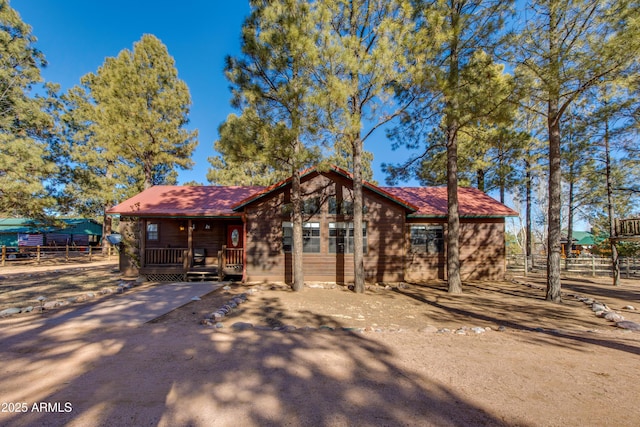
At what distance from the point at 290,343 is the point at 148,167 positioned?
17.2 m

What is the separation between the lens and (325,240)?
11.7 metres

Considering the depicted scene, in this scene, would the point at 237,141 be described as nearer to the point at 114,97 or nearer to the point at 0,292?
the point at 0,292

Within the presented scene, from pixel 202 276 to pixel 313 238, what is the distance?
16.1ft

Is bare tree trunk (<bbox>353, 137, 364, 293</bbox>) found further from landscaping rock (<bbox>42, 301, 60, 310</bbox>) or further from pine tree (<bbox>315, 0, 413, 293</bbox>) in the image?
landscaping rock (<bbox>42, 301, 60, 310</bbox>)

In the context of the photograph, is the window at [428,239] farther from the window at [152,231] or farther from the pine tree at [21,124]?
the pine tree at [21,124]

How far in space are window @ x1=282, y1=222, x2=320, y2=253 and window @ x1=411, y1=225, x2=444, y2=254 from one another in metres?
4.53

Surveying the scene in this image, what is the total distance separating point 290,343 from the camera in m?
4.78

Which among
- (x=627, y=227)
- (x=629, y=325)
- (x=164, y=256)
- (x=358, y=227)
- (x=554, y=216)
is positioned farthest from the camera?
(x=164, y=256)

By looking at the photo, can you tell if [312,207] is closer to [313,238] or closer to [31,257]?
[313,238]

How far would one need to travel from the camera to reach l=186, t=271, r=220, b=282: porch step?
11516 millimetres

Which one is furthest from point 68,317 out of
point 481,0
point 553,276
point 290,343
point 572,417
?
point 481,0

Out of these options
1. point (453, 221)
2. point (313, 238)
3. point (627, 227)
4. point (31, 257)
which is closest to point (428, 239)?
point (453, 221)

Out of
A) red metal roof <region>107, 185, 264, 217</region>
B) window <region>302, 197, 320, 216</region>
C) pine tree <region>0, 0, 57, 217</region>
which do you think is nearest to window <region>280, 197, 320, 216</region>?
window <region>302, 197, 320, 216</region>

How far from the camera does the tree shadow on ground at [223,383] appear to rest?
8.96 ft
